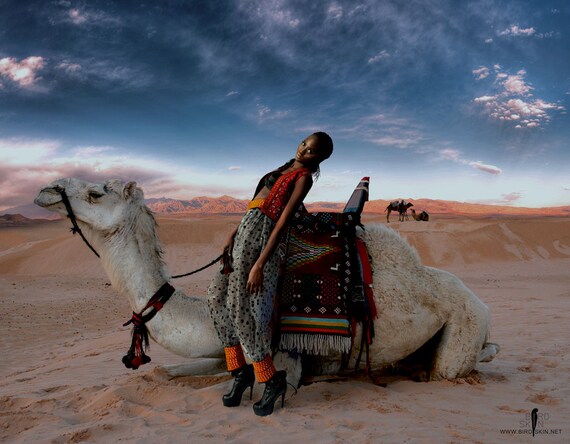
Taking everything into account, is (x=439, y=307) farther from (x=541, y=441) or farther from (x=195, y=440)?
(x=195, y=440)

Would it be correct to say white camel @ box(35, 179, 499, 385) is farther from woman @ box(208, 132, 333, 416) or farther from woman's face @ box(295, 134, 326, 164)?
woman's face @ box(295, 134, 326, 164)

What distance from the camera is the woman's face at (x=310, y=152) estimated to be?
3.51 metres

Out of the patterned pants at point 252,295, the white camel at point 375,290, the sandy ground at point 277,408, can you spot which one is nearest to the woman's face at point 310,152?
the patterned pants at point 252,295

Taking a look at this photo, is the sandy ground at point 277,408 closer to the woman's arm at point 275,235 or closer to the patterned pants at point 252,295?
the patterned pants at point 252,295

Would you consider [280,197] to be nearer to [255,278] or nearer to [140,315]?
[255,278]

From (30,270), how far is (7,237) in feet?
99.5

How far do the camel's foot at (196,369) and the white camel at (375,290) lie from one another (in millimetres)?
35

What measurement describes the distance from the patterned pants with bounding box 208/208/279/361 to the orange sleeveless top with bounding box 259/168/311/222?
61 millimetres

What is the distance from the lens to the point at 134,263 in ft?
13.6

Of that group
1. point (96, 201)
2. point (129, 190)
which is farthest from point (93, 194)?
point (129, 190)

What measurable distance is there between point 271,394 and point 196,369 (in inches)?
49.6

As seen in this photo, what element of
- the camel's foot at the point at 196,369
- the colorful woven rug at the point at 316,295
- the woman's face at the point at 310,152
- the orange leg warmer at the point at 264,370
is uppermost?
the woman's face at the point at 310,152

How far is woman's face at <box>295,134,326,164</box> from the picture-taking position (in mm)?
3508

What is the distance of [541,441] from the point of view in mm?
2910
